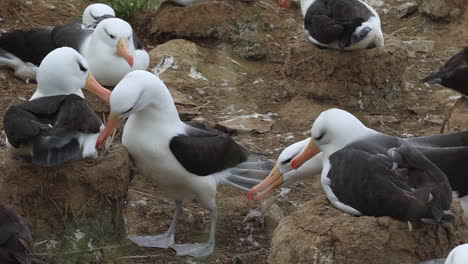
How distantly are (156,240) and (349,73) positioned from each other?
3035mm

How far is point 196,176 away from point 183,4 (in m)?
4.17

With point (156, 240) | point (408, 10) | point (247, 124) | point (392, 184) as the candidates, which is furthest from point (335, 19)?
point (392, 184)

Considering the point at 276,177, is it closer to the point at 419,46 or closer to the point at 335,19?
the point at 335,19

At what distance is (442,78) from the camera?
8.37 meters

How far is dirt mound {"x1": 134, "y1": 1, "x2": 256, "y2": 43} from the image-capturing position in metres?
10.7

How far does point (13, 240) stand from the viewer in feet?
17.9

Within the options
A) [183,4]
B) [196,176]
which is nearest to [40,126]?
[196,176]

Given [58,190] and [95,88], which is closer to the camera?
[58,190]

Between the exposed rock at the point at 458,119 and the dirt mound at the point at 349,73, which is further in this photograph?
the dirt mound at the point at 349,73

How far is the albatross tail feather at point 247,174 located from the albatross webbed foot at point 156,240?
1.67 ft

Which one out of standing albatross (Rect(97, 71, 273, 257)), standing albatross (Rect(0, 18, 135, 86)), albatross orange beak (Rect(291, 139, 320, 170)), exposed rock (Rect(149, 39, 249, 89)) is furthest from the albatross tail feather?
exposed rock (Rect(149, 39, 249, 89))

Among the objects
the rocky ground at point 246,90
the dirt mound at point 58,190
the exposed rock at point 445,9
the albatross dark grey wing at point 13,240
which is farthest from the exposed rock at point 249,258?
the exposed rock at point 445,9

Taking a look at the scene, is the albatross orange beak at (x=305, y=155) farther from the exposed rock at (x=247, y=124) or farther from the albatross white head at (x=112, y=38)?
the albatross white head at (x=112, y=38)

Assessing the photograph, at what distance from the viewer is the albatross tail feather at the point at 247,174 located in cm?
721
